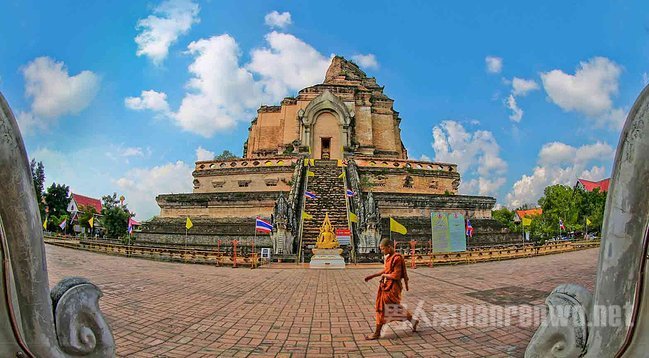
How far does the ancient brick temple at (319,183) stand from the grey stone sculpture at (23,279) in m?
13.3

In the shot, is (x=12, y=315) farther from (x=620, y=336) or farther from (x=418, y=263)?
(x=418, y=263)

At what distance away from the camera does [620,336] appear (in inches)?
71.8

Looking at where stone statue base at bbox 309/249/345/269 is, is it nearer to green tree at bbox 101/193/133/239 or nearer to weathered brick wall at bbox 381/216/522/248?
weathered brick wall at bbox 381/216/522/248

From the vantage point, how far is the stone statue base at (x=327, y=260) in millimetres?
13117

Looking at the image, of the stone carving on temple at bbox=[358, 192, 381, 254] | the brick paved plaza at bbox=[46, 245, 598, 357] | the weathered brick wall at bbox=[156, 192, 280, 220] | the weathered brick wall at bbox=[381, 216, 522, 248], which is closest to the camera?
the brick paved plaza at bbox=[46, 245, 598, 357]

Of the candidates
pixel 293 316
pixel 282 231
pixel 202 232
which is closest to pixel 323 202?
pixel 282 231

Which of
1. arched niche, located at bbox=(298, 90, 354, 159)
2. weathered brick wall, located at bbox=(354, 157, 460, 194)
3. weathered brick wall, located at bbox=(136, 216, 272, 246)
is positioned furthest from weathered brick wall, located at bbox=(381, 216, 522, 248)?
arched niche, located at bbox=(298, 90, 354, 159)

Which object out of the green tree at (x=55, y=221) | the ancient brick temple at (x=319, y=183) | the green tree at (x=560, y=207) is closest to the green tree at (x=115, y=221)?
the green tree at (x=55, y=221)

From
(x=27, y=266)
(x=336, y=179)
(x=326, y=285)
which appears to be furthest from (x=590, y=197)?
(x=27, y=266)

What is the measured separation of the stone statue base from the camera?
1312 centimetres

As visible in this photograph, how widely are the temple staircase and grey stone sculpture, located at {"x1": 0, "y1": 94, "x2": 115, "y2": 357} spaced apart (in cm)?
1332

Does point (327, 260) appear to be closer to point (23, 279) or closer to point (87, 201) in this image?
point (23, 279)

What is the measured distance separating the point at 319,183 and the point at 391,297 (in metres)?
17.4

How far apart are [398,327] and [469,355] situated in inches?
53.1
